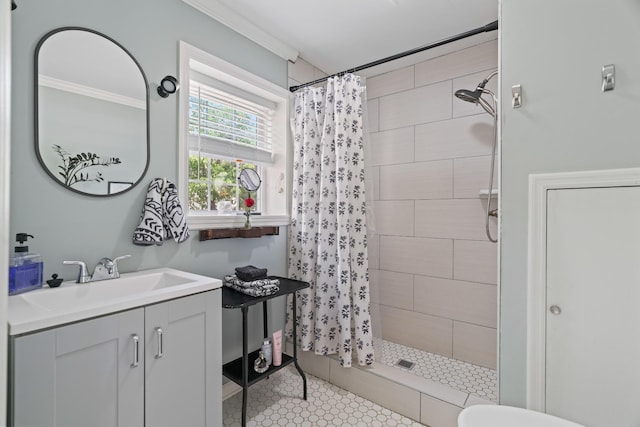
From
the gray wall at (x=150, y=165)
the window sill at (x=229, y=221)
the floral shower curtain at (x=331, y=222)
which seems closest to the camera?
the gray wall at (x=150, y=165)

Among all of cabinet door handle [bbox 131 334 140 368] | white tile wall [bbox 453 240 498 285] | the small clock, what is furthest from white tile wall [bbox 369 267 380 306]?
the small clock

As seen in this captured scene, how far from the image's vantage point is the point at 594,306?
117 centimetres

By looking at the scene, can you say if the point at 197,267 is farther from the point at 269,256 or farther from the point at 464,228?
the point at 464,228

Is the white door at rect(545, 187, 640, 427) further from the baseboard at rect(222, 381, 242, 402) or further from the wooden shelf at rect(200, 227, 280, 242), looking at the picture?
the baseboard at rect(222, 381, 242, 402)

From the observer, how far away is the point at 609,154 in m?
1.13

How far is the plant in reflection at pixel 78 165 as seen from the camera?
4.37 ft

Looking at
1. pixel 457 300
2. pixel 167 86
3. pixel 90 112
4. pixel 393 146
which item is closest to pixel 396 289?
pixel 457 300

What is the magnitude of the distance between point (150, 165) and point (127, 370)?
100cm

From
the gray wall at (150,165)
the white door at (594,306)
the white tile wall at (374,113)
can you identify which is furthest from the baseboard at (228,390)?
the white tile wall at (374,113)

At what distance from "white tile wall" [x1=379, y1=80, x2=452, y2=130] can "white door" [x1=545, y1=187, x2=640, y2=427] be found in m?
1.41

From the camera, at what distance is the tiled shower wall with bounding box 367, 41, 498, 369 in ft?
7.39

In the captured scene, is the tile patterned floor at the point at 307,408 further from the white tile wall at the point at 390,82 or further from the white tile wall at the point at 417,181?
the white tile wall at the point at 390,82

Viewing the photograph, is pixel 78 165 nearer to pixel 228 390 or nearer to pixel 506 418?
pixel 228 390

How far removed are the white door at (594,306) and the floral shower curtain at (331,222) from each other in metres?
1.04
